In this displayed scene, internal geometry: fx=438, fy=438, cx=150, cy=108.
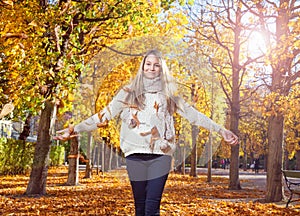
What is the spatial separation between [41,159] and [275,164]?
6.69 m

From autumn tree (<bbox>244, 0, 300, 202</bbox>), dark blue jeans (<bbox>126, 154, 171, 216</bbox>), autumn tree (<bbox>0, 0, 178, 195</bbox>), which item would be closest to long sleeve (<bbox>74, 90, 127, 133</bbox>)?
dark blue jeans (<bbox>126, 154, 171, 216</bbox>)

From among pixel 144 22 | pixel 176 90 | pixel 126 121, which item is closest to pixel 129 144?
pixel 126 121

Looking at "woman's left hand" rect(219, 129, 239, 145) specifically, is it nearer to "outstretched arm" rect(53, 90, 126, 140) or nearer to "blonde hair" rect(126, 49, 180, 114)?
"blonde hair" rect(126, 49, 180, 114)

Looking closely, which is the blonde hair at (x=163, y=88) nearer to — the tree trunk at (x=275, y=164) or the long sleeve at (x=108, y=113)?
the long sleeve at (x=108, y=113)

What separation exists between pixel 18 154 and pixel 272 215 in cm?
1940

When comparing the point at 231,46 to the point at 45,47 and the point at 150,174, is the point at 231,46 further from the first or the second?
the point at 150,174

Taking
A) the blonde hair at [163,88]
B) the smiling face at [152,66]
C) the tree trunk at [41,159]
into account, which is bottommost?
the tree trunk at [41,159]

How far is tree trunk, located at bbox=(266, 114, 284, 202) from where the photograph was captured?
12.6 m

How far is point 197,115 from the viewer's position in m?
4.02

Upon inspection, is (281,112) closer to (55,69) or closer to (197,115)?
(55,69)

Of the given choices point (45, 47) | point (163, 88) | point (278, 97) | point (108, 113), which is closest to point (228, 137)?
point (163, 88)

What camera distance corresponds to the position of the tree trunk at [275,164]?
41.3ft

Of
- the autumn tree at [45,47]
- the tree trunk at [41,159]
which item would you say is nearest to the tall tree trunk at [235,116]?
the autumn tree at [45,47]

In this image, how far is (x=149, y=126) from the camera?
12.4 ft
